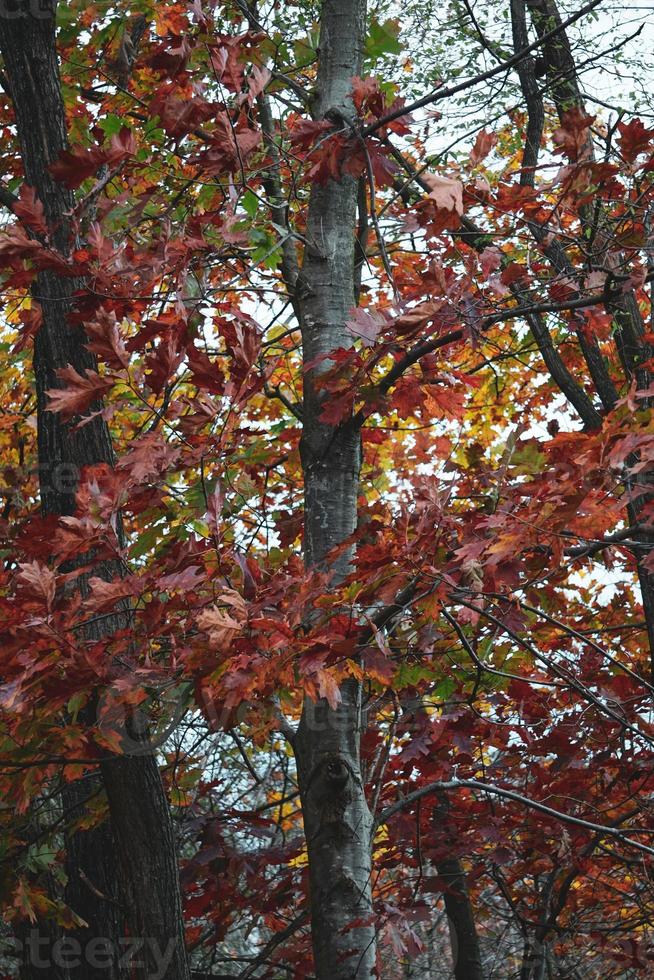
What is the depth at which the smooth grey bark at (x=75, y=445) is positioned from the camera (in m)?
3.42

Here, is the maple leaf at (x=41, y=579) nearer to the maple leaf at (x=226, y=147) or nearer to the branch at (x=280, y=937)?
the maple leaf at (x=226, y=147)

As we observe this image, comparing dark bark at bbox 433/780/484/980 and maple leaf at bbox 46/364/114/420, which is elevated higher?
maple leaf at bbox 46/364/114/420

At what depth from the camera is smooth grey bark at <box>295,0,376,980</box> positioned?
3.02 metres

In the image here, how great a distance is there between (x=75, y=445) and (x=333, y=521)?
108 cm

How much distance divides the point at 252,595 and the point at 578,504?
0.94 meters

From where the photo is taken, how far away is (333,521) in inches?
134

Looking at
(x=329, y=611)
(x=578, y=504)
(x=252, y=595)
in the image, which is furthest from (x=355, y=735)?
(x=578, y=504)

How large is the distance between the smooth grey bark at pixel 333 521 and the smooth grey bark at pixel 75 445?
62cm

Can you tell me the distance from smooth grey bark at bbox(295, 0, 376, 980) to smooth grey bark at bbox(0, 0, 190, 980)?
24.3 inches

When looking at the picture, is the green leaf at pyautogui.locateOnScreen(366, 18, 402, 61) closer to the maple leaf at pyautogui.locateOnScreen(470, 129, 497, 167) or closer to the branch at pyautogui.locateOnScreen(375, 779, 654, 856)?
the maple leaf at pyautogui.locateOnScreen(470, 129, 497, 167)

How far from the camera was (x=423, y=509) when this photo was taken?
275cm

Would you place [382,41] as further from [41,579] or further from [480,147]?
[41,579]

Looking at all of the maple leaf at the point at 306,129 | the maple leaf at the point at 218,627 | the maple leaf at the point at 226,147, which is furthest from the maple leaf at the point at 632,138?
the maple leaf at the point at 218,627

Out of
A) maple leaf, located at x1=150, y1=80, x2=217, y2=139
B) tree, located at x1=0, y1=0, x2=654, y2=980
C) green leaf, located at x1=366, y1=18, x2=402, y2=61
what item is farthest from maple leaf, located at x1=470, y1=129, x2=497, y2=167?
green leaf, located at x1=366, y1=18, x2=402, y2=61
